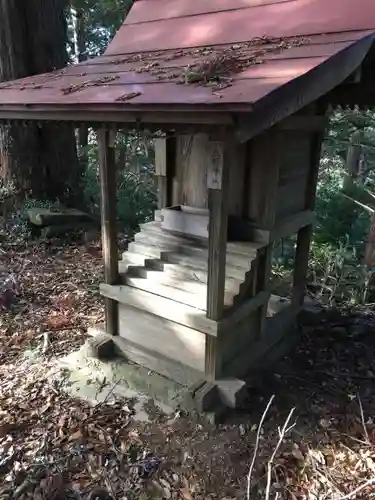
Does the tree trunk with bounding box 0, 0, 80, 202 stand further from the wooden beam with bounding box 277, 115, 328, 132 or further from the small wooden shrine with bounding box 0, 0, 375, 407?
the wooden beam with bounding box 277, 115, 328, 132

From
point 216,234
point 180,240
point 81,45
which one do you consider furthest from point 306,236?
point 81,45

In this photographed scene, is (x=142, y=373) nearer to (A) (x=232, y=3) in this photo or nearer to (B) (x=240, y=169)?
(B) (x=240, y=169)

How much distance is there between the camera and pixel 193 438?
2773 mm

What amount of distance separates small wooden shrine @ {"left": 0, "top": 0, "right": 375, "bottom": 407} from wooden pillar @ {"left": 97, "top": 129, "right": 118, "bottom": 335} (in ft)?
0.03

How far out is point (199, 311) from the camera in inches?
115

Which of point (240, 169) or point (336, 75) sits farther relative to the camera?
point (240, 169)

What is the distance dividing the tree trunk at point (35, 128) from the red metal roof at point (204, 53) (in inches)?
121

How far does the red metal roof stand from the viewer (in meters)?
2.07

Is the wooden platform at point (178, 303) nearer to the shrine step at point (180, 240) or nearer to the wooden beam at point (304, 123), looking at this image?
the shrine step at point (180, 240)

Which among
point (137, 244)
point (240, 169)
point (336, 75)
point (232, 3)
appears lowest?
point (137, 244)

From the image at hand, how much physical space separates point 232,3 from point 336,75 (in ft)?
4.62

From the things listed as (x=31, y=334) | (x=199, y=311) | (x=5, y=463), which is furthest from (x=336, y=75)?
(x=31, y=334)

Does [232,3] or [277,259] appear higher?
[232,3]

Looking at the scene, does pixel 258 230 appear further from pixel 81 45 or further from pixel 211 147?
pixel 81 45
